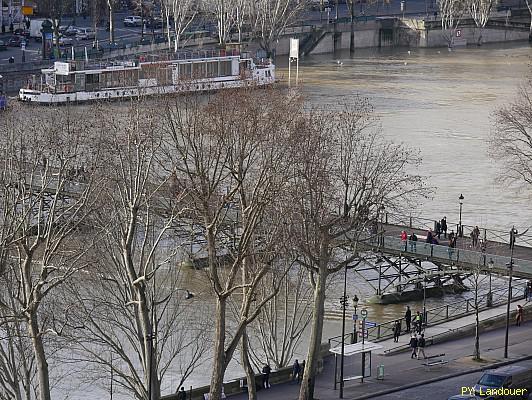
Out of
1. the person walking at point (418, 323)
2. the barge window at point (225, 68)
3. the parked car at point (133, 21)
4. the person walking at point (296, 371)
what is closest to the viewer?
the person walking at point (296, 371)

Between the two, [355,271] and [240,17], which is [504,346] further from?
[240,17]

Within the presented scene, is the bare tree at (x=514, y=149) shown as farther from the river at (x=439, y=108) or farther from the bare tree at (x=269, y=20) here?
the bare tree at (x=269, y=20)

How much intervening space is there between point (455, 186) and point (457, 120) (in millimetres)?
15530

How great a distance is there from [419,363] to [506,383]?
4077 millimetres

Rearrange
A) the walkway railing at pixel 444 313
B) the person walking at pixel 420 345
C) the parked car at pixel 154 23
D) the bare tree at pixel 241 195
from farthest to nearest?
the parked car at pixel 154 23 → the walkway railing at pixel 444 313 → the person walking at pixel 420 345 → the bare tree at pixel 241 195

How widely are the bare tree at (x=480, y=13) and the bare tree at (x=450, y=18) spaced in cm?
99

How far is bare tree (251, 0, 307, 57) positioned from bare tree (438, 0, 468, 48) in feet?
46.1

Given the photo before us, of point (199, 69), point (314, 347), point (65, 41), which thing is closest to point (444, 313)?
point (314, 347)

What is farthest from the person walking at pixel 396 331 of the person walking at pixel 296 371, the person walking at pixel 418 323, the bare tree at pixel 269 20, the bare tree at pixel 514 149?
the bare tree at pixel 269 20

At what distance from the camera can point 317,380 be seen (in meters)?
30.5

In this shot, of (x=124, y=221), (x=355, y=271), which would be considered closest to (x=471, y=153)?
(x=355, y=271)

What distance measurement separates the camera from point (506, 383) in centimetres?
2727

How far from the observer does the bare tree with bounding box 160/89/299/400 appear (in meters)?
26.6

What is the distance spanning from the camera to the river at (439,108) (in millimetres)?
44156
